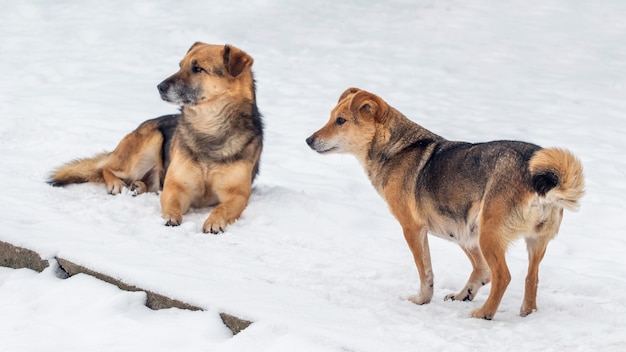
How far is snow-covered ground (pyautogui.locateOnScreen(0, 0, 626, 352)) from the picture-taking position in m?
4.80

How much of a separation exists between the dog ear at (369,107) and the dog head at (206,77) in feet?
5.52

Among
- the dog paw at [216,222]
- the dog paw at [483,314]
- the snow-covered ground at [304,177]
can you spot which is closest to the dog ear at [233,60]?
the snow-covered ground at [304,177]

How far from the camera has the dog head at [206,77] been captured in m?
7.36

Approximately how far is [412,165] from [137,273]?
1.91 meters

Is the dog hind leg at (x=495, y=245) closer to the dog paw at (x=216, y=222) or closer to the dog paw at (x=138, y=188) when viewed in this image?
the dog paw at (x=216, y=222)

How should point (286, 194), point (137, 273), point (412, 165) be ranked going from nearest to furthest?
point (137, 273), point (412, 165), point (286, 194)

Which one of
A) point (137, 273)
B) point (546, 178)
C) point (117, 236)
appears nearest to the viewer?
point (546, 178)


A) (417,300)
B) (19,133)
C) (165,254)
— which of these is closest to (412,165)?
(417,300)

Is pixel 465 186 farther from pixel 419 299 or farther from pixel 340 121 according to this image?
pixel 340 121

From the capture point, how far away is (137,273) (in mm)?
5227

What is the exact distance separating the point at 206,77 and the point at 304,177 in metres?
2.17

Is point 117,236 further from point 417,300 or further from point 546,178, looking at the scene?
point 546,178

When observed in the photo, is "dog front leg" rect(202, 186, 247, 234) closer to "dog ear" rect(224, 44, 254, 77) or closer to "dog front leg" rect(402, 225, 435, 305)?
"dog ear" rect(224, 44, 254, 77)

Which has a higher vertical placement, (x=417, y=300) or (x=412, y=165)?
(x=412, y=165)
